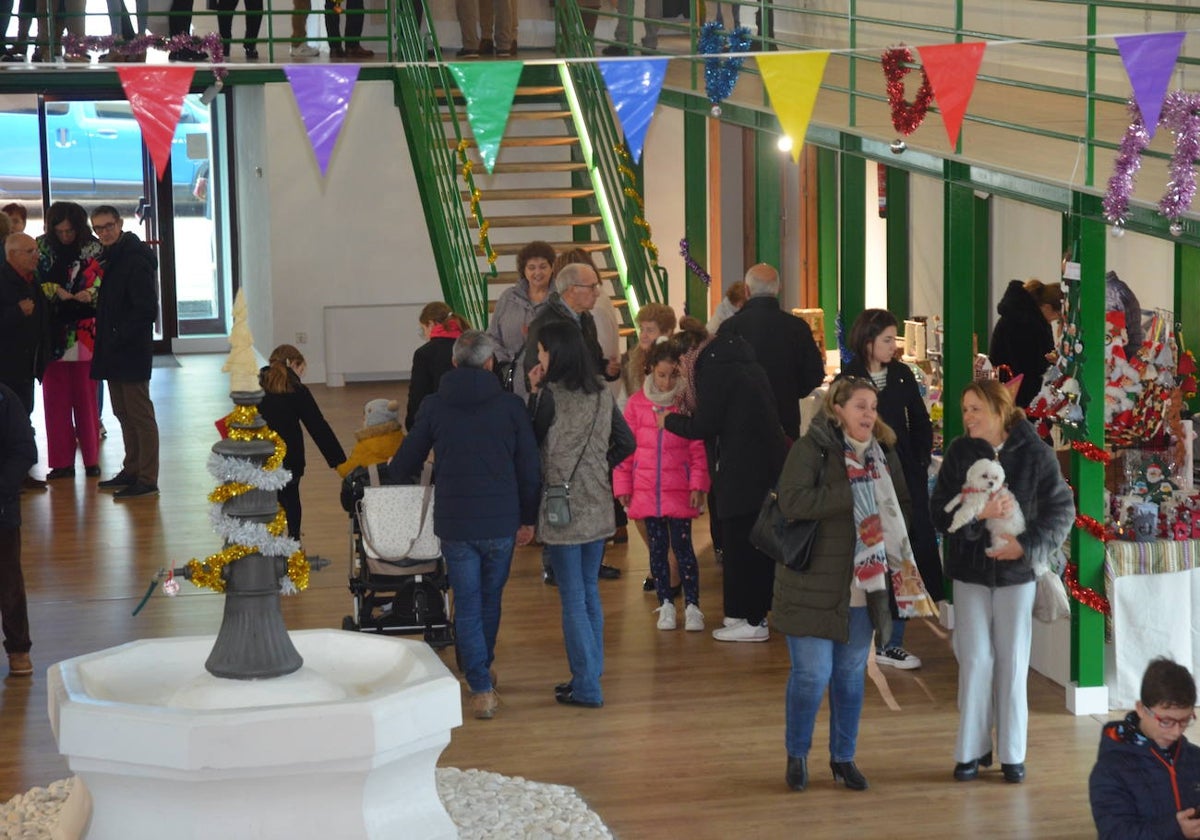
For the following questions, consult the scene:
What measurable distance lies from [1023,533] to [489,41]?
10.0m

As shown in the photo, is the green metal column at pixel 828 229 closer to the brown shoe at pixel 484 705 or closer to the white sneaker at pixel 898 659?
the white sneaker at pixel 898 659

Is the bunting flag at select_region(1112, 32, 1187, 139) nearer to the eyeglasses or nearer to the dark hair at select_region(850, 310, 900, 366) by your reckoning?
the dark hair at select_region(850, 310, 900, 366)

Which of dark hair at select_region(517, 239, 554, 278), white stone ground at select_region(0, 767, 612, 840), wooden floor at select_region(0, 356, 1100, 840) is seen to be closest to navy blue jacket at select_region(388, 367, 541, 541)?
wooden floor at select_region(0, 356, 1100, 840)

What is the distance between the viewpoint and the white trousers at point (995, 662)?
20.6ft

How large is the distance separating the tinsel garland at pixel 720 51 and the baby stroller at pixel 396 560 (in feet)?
12.8

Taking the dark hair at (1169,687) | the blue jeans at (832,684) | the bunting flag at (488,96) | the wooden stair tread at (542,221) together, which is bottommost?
the blue jeans at (832,684)

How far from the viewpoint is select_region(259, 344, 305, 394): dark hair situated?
8641mm

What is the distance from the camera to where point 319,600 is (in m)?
8.98

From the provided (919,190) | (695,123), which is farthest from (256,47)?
(919,190)

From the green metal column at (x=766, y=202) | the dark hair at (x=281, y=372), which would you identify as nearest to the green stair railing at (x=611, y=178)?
the green metal column at (x=766, y=202)

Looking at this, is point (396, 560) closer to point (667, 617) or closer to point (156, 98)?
point (667, 617)

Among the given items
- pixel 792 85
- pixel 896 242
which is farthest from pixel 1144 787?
pixel 896 242

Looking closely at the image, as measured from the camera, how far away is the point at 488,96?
7094 millimetres

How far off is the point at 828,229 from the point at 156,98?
8218mm
